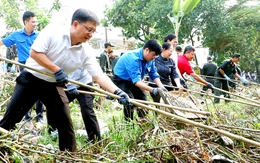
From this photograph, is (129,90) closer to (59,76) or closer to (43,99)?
(43,99)

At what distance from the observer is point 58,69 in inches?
95.4

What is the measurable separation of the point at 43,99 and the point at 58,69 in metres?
0.38

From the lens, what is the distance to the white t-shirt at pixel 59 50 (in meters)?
2.44

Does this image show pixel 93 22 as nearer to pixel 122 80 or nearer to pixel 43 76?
pixel 43 76

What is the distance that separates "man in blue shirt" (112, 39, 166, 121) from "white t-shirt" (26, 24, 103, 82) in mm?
1001

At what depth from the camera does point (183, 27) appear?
13031mm

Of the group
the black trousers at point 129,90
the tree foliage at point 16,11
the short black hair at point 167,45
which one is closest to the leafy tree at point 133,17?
the tree foliage at point 16,11

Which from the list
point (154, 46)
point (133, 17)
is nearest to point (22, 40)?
point (154, 46)

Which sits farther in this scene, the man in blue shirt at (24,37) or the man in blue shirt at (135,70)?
the man in blue shirt at (24,37)

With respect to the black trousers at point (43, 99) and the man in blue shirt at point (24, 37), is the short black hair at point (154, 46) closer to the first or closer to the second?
the black trousers at point (43, 99)

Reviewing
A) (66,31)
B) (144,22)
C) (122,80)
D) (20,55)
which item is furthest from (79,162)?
(144,22)

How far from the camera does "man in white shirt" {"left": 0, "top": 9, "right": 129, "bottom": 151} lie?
2.41 meters

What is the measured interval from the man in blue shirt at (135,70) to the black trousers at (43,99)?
3.19ft

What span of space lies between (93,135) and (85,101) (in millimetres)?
350
